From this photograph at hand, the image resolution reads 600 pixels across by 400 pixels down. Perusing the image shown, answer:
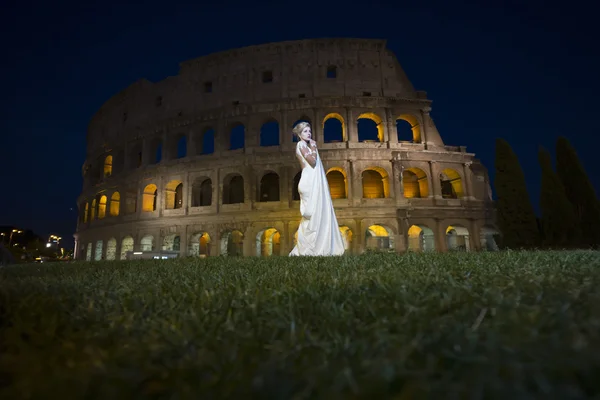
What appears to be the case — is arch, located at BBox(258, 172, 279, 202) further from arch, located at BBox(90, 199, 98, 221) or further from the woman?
arch, located at BBox(90, 199, 98, 221)

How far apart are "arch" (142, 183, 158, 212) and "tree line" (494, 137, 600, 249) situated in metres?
24.2

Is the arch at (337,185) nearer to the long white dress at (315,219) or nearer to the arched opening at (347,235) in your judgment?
the arched opening at (347,235)

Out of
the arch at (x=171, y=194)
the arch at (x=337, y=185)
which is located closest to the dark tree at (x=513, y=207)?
the arch at (x=337, y=185)

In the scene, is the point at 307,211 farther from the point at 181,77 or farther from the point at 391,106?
the point at 181,77

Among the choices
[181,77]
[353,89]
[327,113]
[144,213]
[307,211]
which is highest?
[181,77]

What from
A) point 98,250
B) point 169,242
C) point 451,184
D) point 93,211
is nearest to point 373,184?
point 451,184

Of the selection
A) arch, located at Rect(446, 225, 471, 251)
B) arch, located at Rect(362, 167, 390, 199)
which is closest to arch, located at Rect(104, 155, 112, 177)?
arch, located at Rect(362, 167, 390, 199)

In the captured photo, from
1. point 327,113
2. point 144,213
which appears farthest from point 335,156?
point 144,213

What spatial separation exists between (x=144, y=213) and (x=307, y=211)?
20068mm

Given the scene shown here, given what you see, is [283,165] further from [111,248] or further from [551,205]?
[111,248]

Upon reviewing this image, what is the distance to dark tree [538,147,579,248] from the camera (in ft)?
50.7

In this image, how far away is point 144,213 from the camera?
81.1 feet

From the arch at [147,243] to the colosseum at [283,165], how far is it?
0.44 feet

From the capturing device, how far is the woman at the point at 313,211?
8.75 meters
